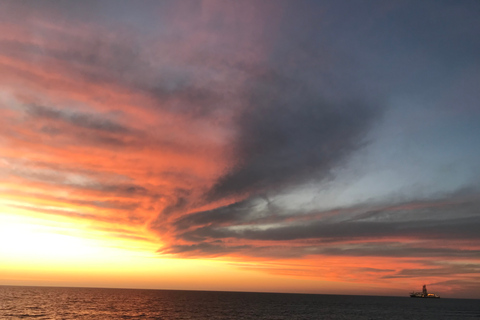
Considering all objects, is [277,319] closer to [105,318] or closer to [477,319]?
[105,318]

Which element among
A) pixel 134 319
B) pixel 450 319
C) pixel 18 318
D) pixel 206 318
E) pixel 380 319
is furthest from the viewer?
pixel 450 319

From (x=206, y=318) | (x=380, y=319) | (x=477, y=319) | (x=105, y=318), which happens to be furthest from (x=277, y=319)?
(x=477, y=319)

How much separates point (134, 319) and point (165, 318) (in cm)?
1029

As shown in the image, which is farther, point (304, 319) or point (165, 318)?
point (304, 319)

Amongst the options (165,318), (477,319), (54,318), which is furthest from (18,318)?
(477,319)

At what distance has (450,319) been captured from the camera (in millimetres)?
142000

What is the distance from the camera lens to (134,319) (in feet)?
339

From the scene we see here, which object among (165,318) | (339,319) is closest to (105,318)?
(165,318)

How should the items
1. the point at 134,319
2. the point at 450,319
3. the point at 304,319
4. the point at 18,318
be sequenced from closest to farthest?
the point at 18,318
the point at 134,319
the point at 304,319
the point at 450,319

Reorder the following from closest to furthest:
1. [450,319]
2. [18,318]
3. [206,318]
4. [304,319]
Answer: [18,318] → [206,318] → [304,319] → [450,319]

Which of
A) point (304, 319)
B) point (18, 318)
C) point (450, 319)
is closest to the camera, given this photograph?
point (18, 318)

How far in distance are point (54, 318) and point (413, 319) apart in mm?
134252

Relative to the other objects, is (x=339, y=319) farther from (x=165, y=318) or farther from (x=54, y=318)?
(x=54, y=318)

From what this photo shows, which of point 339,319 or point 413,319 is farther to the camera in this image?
point 413,319
